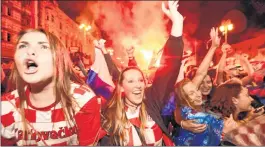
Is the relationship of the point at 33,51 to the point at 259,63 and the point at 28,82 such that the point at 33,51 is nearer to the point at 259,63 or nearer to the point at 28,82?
the point at 28,82

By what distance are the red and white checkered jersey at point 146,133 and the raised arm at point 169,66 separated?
13cm

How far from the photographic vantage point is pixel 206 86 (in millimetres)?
2396

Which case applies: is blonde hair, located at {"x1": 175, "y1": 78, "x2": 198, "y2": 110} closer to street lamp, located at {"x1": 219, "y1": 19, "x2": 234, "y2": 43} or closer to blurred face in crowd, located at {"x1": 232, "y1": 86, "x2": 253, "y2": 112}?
blurred face in crowd, located at {"x1": 232, "y1": 86, "x2": 253, "y2": 112}

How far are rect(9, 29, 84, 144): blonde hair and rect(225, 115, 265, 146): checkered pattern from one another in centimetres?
112

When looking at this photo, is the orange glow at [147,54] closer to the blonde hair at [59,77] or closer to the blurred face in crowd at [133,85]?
the blurred face in crowd at [133,85]

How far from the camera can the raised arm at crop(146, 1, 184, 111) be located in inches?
93.8

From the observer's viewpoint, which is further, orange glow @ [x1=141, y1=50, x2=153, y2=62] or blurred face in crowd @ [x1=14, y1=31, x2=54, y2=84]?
orange glow @ [x1=141, y1=50, x2=153, y2=62]

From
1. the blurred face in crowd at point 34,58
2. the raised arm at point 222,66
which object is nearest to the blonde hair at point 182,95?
the raised arm at point 222,66

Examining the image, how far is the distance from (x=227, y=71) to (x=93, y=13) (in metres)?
1.01

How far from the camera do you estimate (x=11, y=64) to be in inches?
92.4

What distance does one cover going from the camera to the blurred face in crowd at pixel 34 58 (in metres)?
2.30

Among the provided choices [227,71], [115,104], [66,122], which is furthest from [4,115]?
[227,71]

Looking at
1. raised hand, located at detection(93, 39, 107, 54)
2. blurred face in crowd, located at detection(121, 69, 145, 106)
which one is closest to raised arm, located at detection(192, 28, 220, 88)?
blurred face in crowd, located at detection(121, 69, 145, 106)

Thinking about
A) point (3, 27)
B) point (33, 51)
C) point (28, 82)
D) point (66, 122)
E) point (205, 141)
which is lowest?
point (205, 141)
